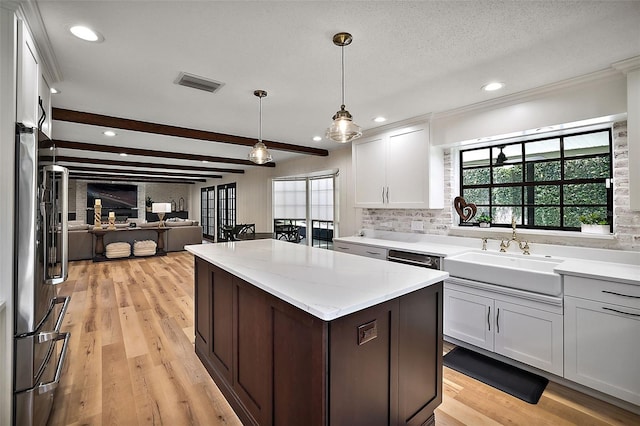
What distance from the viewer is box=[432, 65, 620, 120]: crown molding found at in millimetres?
2352

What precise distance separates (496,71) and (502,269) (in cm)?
158

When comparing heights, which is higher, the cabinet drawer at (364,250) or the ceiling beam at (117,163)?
the ceiling beam at (117,163)

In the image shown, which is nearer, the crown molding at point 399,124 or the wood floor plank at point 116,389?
the wood floor plank at point 116,389

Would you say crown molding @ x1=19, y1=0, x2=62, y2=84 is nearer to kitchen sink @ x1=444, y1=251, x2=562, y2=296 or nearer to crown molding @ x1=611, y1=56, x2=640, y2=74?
kitchen sink @ x1=444, y1=251, x2=562, y2=296

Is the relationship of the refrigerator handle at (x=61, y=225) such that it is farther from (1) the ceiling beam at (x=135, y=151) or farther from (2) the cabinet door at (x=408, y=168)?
(2) the cabinet door at (x=408, y=168)

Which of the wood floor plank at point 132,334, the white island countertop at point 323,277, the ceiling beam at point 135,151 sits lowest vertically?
the wood floor plank at point 132,334

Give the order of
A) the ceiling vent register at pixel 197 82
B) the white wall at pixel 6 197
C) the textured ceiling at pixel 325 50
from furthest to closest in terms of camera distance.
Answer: the ceiling vent register at pixel 197 82 < the textured ceiling at pixel 325 50 < the white wall at pixel 6 197

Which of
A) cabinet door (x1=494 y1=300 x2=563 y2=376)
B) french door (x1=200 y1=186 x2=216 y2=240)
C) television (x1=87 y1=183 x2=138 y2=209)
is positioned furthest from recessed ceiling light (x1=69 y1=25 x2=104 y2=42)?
television (x1=87 y1=183 x2=138 y2=209)

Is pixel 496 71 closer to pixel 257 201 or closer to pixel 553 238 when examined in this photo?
pixel 553 238

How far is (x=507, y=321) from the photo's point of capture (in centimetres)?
249

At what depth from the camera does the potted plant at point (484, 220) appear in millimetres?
3375

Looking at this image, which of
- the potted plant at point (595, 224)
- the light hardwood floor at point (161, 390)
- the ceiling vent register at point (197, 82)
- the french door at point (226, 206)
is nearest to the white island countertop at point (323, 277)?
the light hardwood floor at point (161, 390)

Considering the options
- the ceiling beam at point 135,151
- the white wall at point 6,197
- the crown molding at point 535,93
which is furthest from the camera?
Result: the ceiling beam at point 135,151

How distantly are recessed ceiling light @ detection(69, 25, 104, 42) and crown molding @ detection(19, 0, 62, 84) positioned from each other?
0.15 meters
